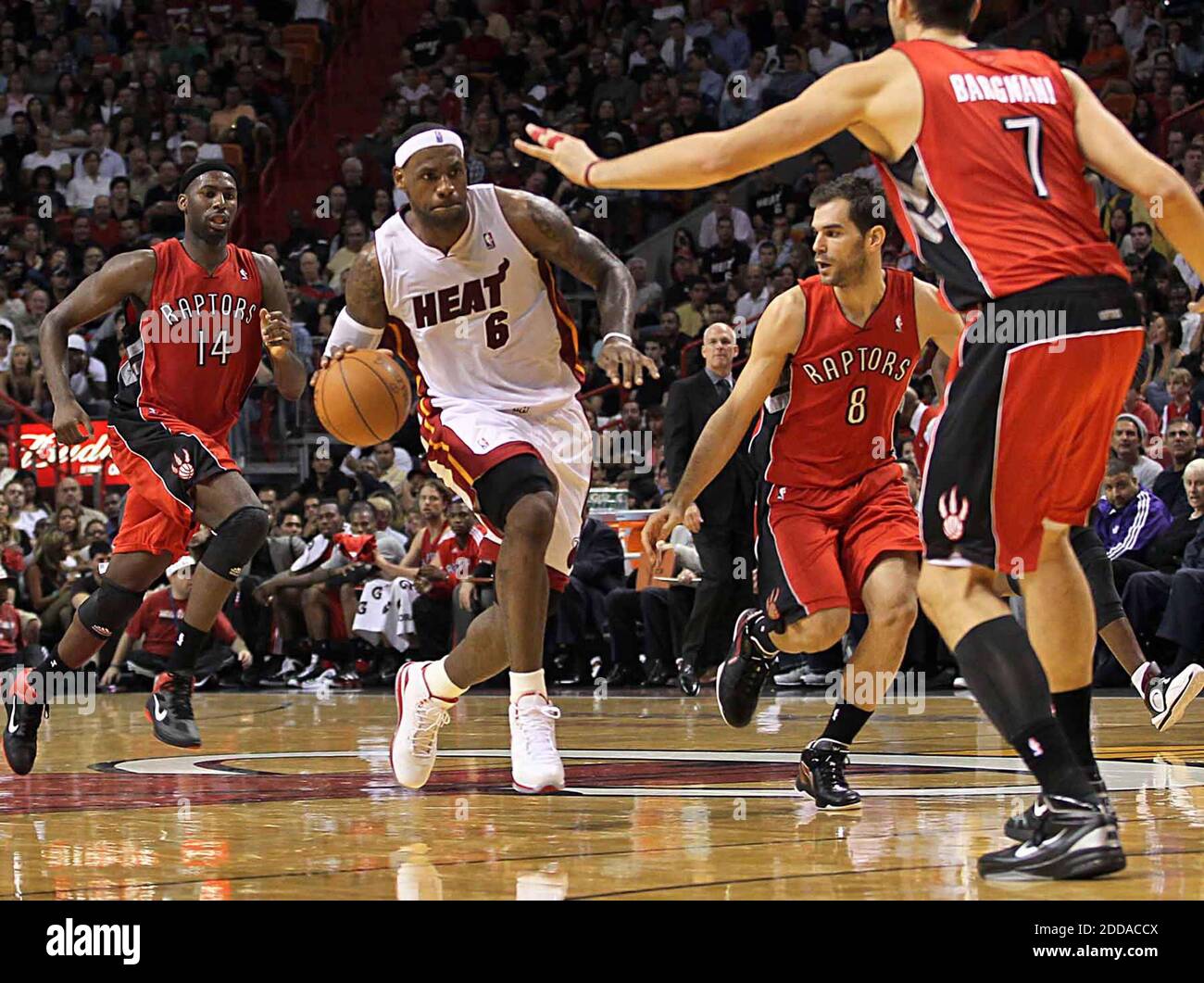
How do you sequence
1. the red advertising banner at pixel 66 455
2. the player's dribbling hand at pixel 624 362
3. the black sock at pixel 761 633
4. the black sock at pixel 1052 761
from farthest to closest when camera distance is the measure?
the red advertising banner at pixel 66 455 → the black sock at pixel 761 633 → the player's dribbling hand at pixel 624 362 → the black sock at pixel 1052 761

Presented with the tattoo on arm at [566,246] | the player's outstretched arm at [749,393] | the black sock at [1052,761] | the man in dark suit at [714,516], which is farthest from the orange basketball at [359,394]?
the man in dark suit at [714,516]

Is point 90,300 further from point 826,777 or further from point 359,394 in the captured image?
A: point 826,777

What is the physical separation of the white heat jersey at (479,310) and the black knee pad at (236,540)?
4.49ft

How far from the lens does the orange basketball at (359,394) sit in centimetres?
556

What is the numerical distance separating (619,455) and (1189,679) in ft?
24.5

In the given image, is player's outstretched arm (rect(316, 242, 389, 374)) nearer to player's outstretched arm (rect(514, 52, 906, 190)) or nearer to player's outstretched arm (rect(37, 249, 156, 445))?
player's outstretched arm (rect(37, 249, 156, 445))

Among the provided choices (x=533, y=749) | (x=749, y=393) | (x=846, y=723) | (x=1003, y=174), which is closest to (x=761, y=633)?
(x=846, y=723)

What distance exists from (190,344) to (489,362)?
1.93 meters

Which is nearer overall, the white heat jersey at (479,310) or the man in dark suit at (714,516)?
the white heat jersey at (479,310)

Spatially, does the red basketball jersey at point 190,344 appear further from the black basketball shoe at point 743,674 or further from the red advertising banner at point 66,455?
the red advertising banner at point 66,455

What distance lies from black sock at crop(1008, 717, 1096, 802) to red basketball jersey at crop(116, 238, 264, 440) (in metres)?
4.39

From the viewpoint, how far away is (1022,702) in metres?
3.56

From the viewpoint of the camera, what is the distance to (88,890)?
3445 mm
